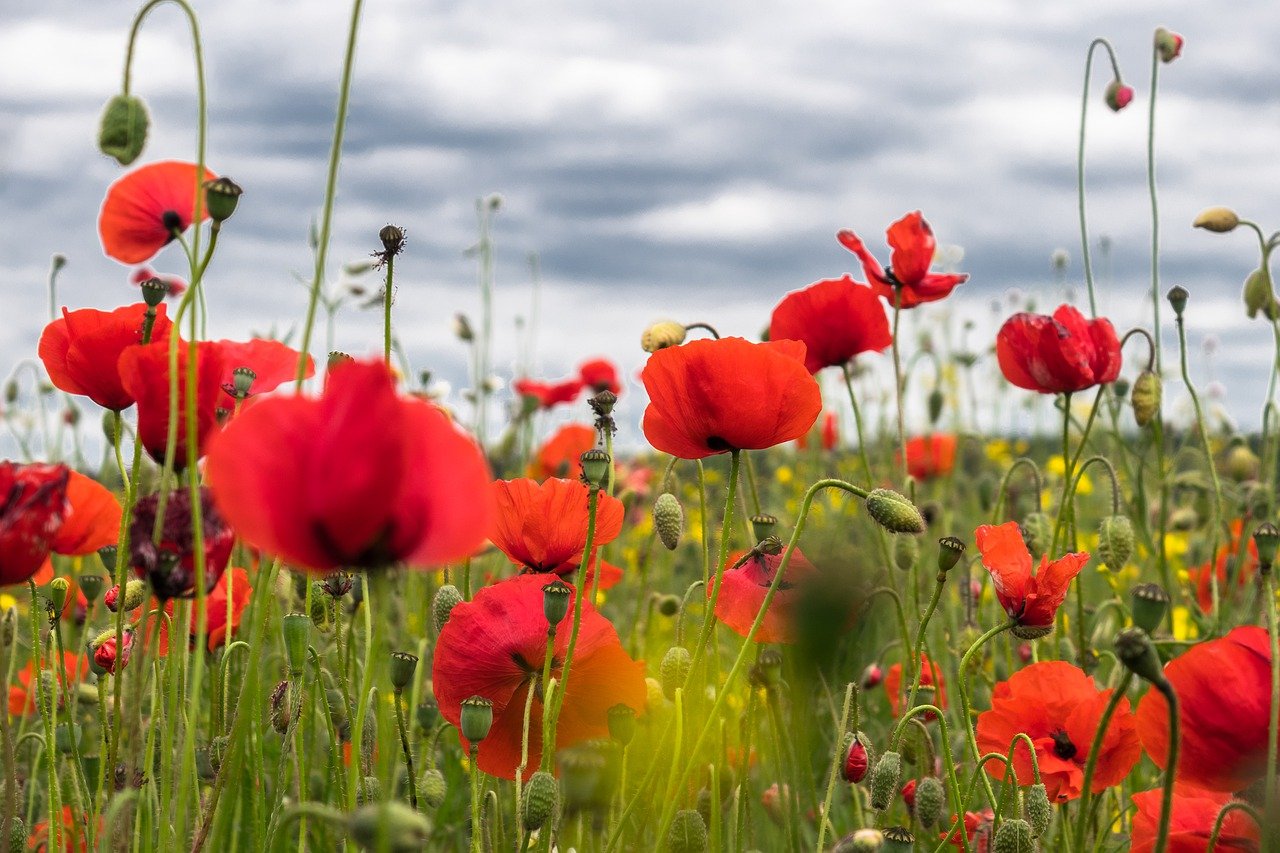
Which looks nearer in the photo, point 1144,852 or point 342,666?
point 1144,852

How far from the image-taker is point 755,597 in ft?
5.95

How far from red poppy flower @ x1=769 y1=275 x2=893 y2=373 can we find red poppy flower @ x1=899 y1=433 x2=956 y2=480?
8.31ft

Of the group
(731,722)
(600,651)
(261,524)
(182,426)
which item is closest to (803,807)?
(731,722)

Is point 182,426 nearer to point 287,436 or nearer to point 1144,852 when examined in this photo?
point 287,436

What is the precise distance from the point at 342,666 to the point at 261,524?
0.95 m

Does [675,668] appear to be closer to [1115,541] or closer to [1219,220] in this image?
[1115,541]

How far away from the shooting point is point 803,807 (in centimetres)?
250

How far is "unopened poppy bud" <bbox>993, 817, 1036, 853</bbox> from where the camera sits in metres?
1.42

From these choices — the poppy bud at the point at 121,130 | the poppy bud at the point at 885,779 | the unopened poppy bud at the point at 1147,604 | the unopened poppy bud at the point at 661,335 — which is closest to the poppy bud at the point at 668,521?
the unopened poppy bud at the point at 661,335

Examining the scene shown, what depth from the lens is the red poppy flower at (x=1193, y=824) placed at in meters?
1.38

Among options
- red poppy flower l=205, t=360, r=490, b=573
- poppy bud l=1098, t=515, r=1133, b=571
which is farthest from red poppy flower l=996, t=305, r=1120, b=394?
red poppy flower l=205, t=360, r=490, b=573

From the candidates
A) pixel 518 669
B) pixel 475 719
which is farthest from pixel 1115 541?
pixel 475 719

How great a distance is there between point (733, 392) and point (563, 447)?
3.08m

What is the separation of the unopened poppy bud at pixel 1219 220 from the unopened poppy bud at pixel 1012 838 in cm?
173
